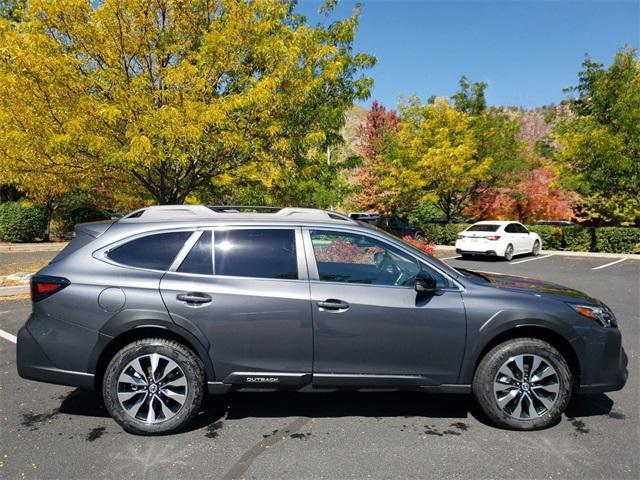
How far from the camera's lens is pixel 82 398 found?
3914 millimetres

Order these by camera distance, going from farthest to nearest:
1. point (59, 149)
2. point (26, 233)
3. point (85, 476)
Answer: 1. point (26, 233)
2. point (59, 149)
3. point (85, 476)

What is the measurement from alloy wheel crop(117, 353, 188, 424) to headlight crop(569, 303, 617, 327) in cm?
307

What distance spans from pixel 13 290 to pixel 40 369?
6.24 metres

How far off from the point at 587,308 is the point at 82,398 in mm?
4321

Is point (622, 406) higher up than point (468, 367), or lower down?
lower down

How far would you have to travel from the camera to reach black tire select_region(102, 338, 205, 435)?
10.6 ft

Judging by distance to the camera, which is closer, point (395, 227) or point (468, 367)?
point (468, 367)

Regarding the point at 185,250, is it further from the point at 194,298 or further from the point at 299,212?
the point at 299,212

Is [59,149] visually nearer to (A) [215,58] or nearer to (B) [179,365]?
(A) [215,58]

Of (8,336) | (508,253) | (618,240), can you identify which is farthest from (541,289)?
(618,240)

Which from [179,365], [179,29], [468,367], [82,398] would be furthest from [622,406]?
[179,29]

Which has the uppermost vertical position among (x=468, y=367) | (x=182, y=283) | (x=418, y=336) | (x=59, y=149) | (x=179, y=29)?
(x=179, y=29)

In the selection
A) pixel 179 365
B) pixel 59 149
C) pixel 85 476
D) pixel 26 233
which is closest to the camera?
pixel 85 476

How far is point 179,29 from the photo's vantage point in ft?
31.3
